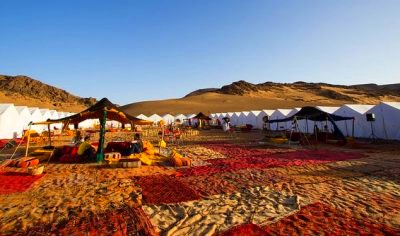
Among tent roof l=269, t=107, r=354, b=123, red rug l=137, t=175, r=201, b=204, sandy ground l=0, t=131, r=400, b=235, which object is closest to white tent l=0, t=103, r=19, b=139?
sandy ground l=0, t=131, r=400, b=235

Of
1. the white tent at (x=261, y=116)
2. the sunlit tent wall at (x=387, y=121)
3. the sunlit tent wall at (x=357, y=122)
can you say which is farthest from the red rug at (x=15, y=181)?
the white tent at (x=261, y=116)

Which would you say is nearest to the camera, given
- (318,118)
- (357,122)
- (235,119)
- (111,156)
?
(111,156)

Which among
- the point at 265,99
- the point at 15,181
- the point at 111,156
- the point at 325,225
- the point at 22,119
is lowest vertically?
the point at 325,225

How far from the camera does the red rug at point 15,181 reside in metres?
9.37

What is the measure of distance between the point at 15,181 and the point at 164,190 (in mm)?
5763

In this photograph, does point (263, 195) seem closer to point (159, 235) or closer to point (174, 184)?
point (174, 184)

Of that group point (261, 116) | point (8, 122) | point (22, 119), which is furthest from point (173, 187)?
point (261, 116)

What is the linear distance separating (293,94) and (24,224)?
14025cm

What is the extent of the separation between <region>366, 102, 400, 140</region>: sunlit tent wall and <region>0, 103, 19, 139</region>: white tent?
35344mm

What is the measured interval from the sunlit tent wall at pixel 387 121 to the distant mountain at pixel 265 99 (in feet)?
221

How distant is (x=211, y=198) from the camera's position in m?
8.28

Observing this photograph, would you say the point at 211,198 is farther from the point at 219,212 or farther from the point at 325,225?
→ the point at 325,225

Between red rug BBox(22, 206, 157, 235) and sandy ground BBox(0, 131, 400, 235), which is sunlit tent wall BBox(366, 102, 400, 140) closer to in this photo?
sandy ground BBox(0, 131, 400, 235)

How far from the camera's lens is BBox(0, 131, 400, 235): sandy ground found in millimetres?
6492
